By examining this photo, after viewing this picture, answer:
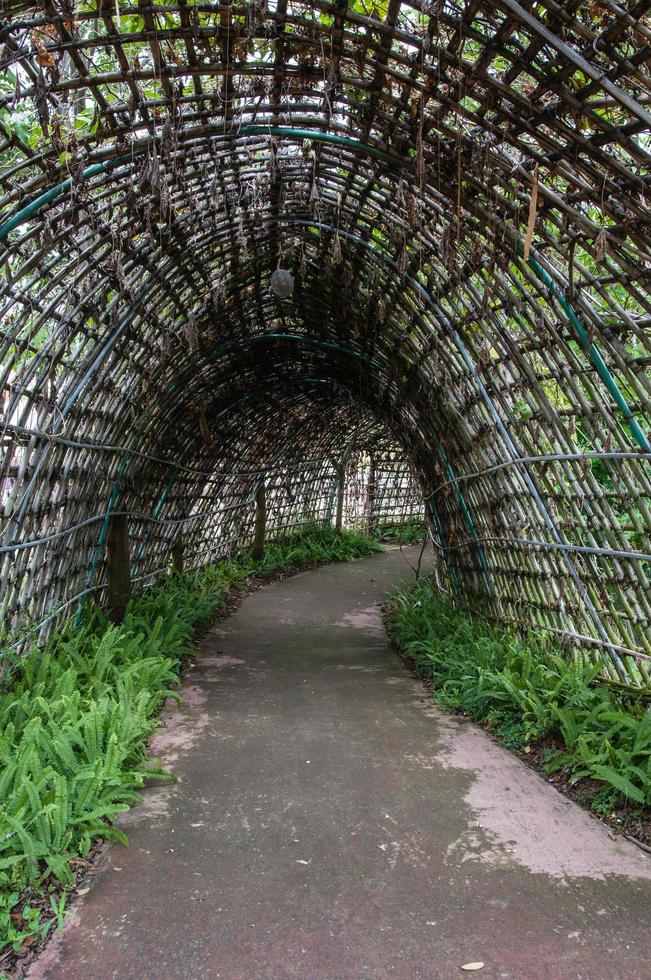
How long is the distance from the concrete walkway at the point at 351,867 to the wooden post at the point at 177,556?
150 inches

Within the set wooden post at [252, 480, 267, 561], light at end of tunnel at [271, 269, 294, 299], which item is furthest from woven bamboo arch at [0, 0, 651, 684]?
wooden post at [252, 480, 267, 561]

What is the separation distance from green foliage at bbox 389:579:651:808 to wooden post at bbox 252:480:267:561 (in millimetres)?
5124

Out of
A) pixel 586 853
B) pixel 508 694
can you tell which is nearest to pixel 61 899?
pixel 586 853

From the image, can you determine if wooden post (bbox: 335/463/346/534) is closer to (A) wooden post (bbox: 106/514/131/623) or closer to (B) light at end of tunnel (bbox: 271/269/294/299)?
(A) wooden post (bbox: 106/514/131/623)

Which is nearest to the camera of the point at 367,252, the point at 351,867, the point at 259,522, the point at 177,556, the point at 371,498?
the point at 351,867

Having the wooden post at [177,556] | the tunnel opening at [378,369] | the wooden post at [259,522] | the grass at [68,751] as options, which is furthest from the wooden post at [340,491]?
the grass at [68,751]

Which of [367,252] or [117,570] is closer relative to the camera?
→ [367,252]

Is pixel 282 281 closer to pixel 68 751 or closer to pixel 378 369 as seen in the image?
pixel 378 369

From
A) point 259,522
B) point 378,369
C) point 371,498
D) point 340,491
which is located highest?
point 378,369

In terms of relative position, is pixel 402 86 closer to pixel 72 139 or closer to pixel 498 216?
pixel 498 216

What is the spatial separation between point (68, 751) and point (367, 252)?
345cm

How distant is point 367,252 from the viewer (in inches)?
181

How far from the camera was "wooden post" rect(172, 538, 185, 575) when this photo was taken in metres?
8.03

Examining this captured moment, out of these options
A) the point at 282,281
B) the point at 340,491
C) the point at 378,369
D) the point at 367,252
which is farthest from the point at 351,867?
the point at 340,491
